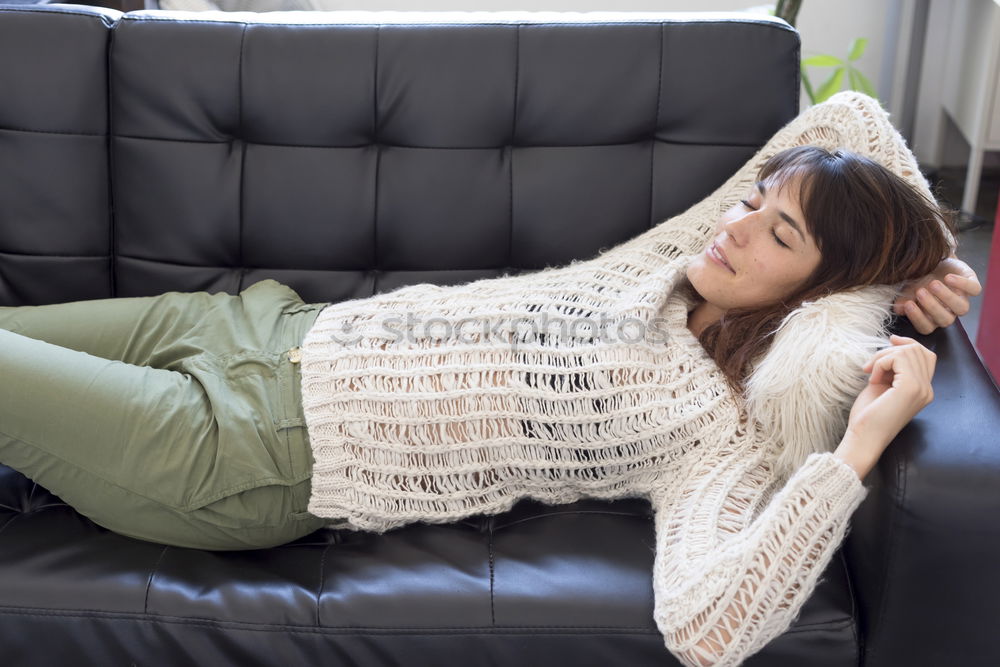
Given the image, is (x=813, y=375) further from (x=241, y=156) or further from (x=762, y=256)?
(x=241, y=156)

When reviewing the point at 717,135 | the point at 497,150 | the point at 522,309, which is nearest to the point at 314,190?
the point at 497,150

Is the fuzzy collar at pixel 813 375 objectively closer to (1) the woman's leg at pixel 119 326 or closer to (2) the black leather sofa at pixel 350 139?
(2) the black leather sofa at pixel 350 139

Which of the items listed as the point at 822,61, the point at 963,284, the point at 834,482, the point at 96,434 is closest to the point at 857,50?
the point at 822,61

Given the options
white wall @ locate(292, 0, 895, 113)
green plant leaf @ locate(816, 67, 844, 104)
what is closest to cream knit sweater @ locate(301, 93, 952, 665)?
green plant leaf @ locate(816, 67, 844, 104)

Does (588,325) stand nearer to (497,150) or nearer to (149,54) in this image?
(497,150)

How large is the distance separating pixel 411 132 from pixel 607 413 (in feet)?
2.13

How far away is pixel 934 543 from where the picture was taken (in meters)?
1.10

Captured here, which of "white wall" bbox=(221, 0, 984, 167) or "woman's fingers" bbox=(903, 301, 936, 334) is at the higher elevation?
"white wall" bbox=(221, 0, 984, 167)

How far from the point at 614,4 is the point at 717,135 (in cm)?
175

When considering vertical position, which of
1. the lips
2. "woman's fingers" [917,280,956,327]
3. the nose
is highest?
Answer: the nose

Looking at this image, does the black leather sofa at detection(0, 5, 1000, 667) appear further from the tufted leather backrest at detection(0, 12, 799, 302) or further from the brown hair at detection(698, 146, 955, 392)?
the brown hair at detection(698, 146, 955, 392)

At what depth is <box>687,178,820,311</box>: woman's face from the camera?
4.36ft

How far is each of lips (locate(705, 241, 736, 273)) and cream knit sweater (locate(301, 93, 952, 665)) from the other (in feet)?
0.25

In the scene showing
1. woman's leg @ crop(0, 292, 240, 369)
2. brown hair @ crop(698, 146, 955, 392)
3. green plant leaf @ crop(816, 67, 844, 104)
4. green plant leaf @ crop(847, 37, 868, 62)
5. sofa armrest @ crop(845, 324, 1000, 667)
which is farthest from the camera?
green plant leaf @ crop(847, 37, 868, 62)
